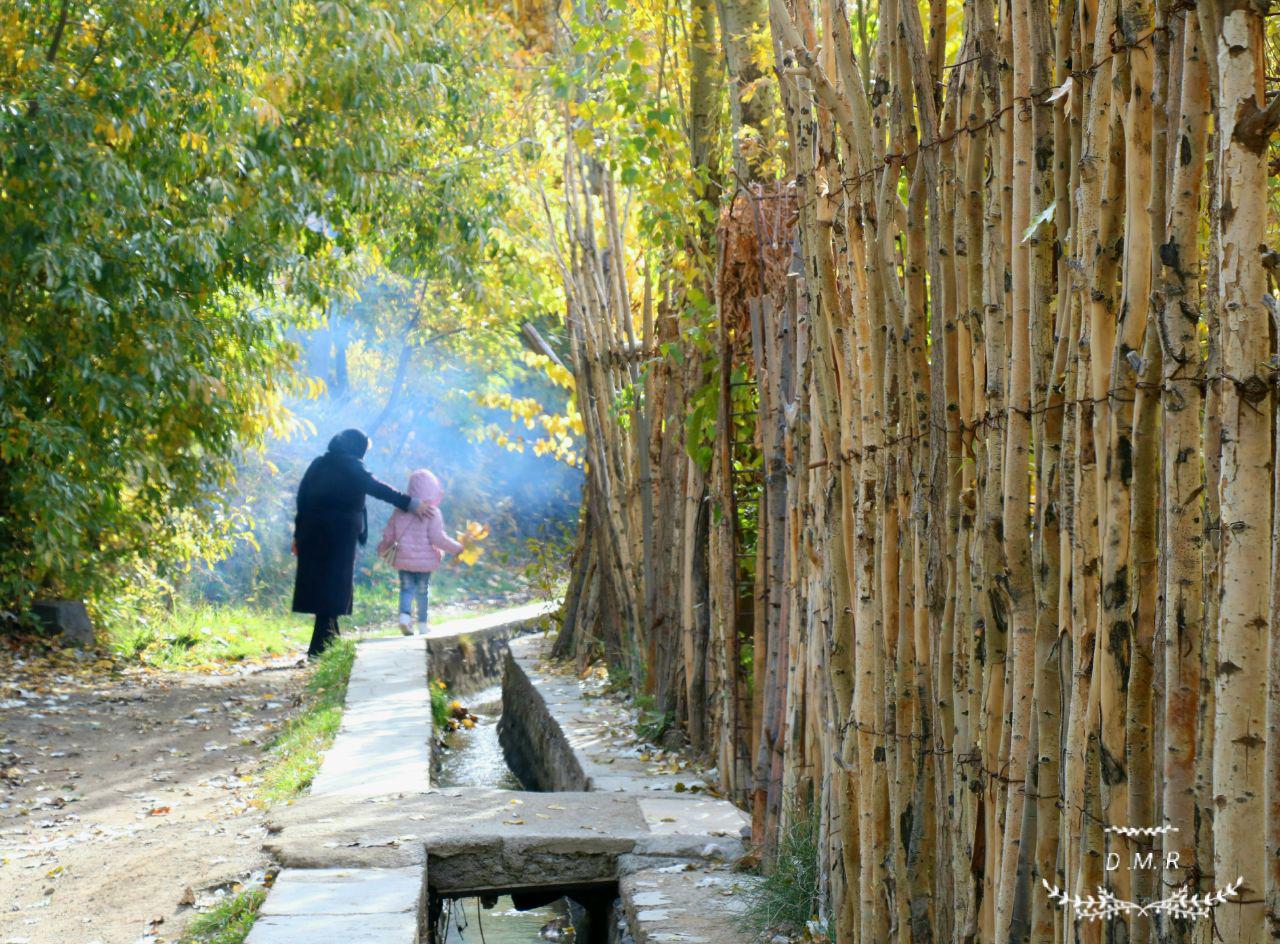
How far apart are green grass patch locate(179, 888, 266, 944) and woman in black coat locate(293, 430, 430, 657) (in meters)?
5.94

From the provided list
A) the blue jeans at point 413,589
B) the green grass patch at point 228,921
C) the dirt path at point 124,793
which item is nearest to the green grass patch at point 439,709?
the dirt path at point 124,793

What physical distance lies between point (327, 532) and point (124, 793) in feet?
12.9

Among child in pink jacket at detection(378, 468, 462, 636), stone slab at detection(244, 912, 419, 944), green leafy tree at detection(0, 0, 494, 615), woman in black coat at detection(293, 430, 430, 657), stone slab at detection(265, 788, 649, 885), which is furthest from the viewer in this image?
child in pink jacket at detection(378, 468, 462, 636)

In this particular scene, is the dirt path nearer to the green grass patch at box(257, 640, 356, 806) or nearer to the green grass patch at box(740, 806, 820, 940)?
the green grass patch at box(257, 640, 356, 806)

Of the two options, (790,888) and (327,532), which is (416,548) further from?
(790,888)

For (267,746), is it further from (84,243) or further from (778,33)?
(778,33)

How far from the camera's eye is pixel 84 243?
7289 millimetres

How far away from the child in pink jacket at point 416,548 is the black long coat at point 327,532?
100 centimetres

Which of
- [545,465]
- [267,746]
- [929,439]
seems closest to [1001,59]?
[929,439]

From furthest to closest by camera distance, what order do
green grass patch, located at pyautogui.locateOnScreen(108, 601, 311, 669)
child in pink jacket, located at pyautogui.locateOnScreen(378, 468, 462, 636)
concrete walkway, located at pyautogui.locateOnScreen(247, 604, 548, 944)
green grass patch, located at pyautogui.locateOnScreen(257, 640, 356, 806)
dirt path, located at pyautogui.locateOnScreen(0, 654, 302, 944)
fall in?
1. child in pink jacket, located at pyautogui.locateOnScreen(378, 468, 462, 636)
2. green grass patch, located at pyautogui.locateOnScreen(108, 601, 311, 669)
3. green grass patch, located at pyautogui.locateOnScreen(257, 640, 356, 806)
4. dirt path, located at pyautogui.locateOnScreen(0, 654, 302, 944)
5. concrete walkway, located at pyautogui.locateOnScreen(247, 604, 548, 944)

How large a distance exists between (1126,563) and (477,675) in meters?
9.73

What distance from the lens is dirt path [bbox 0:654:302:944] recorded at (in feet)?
13.5

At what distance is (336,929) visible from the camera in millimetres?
3494

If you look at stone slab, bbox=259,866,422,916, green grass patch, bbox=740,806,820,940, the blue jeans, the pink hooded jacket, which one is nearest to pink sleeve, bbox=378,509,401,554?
the pink hooded jacket
